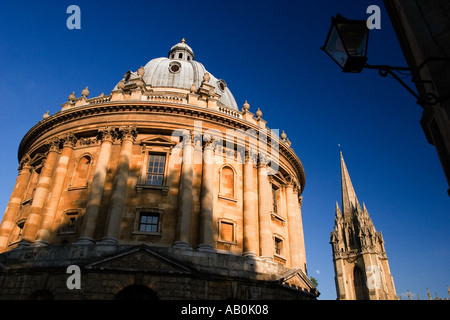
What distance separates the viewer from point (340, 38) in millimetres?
5250

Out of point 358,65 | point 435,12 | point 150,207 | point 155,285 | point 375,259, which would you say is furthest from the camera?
point 375,259

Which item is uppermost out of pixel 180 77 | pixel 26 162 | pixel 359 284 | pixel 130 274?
pixel 180 77

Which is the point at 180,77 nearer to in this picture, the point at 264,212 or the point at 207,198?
the point at 207,198

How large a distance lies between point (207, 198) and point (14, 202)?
1610 cm

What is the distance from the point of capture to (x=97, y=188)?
68.9 feet

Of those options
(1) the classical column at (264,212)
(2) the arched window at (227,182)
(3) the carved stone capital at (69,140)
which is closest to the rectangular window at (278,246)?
(1) the classical column at (264,212)

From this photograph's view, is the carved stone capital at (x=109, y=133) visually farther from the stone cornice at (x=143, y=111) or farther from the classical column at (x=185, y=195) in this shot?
the classical column at (x=185, y=195)

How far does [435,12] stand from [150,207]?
59.6 feet

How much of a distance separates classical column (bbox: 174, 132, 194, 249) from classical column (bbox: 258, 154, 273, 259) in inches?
209

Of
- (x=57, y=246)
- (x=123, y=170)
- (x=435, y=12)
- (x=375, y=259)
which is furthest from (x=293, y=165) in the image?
(x=375, y=259)

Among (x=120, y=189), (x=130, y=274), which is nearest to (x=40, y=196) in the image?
(x=120, y=189)

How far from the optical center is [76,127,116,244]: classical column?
19641 millimetres

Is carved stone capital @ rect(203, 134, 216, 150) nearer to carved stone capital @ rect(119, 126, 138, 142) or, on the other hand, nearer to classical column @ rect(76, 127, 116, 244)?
carved stone capital @ rect(119, 126, 138, 142)

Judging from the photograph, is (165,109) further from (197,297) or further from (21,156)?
(21,156)
